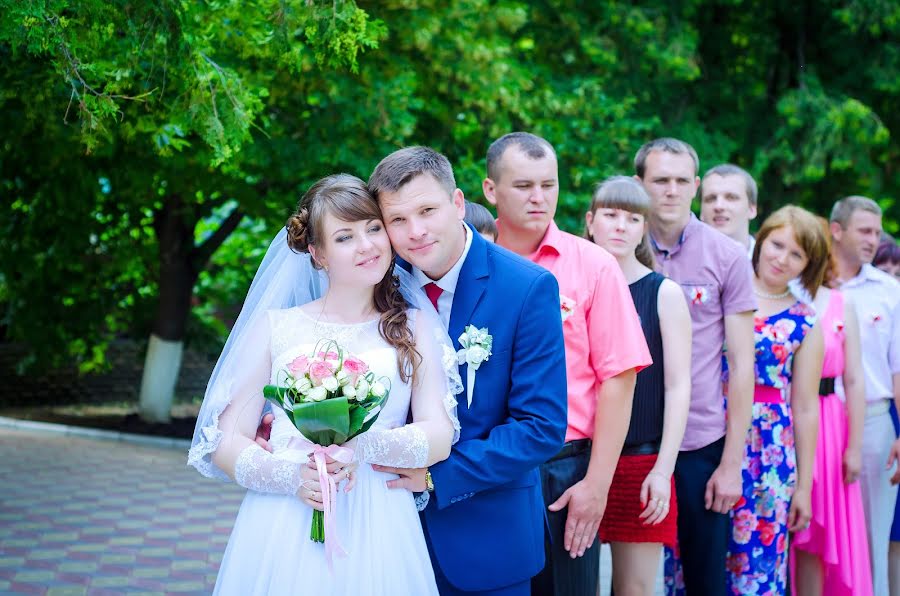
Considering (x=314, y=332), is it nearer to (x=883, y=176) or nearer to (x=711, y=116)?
(x=711, y=116)

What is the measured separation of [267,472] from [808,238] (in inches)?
128

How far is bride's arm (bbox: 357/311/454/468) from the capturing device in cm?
324

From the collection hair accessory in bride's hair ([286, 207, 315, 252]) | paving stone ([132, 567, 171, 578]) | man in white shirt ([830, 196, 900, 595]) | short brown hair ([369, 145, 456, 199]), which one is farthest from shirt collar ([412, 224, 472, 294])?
paving stone ([132, 567, 171, 578])

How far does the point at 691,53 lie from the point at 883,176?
15.0 feet

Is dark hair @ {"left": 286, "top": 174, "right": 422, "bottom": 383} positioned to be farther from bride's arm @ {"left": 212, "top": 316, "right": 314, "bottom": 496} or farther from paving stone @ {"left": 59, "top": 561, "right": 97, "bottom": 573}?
paving stone @ {"left": 59, "top": 561, "right": 97, "bottom": 573}

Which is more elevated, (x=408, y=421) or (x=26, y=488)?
(x=408, y=421)

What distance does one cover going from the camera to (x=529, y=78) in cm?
1266

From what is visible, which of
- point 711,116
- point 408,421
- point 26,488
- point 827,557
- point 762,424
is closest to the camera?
point 408,421

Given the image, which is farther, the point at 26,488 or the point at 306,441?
the point at 26,488

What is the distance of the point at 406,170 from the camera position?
3.41m

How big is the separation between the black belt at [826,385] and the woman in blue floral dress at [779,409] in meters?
0.58

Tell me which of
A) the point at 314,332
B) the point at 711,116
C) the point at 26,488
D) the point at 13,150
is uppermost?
the point at 711,116

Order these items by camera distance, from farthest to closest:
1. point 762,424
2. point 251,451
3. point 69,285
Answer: point 69,285, point 762,424, point 251,451

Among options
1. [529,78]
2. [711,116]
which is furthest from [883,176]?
[529,78]
